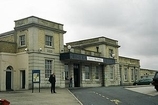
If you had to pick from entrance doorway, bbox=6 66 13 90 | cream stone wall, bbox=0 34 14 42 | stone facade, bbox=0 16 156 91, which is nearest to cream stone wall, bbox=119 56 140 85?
stone facade, bbox=0 16 156 91

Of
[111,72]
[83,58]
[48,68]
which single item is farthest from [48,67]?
[111,72]

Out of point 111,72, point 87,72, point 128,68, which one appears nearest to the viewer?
point 87,72

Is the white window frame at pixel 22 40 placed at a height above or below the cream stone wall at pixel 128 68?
above

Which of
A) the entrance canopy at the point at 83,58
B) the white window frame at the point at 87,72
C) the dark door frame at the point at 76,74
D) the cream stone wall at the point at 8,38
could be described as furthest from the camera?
the white window frame at the point at 87,72

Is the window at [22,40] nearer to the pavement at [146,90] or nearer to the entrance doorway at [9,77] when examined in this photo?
the entrance doorway at [9,77]

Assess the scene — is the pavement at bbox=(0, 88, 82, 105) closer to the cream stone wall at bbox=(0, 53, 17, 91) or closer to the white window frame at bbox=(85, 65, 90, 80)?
the cream stone wall at bbox=(0, 53, 17, 91)

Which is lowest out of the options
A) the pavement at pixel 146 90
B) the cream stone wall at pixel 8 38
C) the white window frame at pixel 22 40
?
the pavement at pixel 146 90

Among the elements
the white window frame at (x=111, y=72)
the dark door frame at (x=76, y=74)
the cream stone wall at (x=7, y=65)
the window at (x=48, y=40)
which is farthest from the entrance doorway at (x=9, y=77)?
the white window frame at (x=111, y=72)

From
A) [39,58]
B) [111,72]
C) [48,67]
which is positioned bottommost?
[111,72]

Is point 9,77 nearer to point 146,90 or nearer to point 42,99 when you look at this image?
point 42,99

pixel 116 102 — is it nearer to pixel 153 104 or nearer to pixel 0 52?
pixel 153 104

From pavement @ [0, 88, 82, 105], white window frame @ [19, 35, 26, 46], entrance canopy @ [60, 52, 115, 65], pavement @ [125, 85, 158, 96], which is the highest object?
white window frame @ [19, 35, 26, 46]

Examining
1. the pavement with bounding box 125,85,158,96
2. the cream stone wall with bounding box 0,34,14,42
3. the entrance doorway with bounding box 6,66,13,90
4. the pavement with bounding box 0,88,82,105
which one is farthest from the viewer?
the cream stone wall with bounding box 0,34,14,42

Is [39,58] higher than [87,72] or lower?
higher
